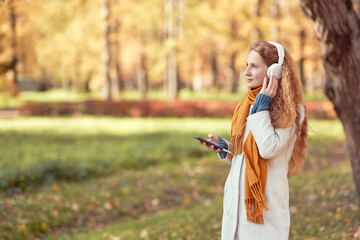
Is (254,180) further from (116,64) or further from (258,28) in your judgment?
(116,64)

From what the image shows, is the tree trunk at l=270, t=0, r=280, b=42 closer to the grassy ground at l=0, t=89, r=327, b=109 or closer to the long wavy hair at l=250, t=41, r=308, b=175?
the grassy ground at l=0, t=89, r=327, b=109

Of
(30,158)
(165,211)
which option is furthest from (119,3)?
(165,211)

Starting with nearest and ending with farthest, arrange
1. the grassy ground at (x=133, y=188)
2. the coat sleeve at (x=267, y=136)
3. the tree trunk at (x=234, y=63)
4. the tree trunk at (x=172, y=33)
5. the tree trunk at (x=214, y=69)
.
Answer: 1. the coat sleeve at (x=267, y=136)
2. the grassy ground at (x=133, y=188)
3. the tree trunk at (x=172, y=33)
4. the tree trunk at (x=234, y=63)
5. the tree trunk at (x=214, y=69)

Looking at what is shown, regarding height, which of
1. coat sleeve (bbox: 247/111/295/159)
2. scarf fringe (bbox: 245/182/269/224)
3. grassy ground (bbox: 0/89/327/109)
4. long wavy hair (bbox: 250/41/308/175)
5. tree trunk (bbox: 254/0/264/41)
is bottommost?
grassy ground (bbox: 0/89/327/109)

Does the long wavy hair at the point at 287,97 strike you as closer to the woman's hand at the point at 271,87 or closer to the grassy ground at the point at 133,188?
the woman's hand at the point at 271,87

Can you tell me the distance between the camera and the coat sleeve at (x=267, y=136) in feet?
7.26

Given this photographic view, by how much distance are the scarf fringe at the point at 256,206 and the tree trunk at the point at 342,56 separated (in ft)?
8.41

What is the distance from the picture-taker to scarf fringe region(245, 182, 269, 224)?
2252mm

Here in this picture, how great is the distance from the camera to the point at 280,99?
2336 millimetres

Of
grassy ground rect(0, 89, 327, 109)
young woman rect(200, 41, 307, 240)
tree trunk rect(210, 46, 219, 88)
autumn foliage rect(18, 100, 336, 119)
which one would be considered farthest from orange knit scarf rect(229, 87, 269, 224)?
tree trunk rect(210, 46, 219, 88)

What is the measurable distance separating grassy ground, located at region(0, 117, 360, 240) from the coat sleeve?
0.50 meters

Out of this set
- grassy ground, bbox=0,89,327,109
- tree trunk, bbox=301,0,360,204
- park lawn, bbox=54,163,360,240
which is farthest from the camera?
grassy ground, bbox=0,89,327,109

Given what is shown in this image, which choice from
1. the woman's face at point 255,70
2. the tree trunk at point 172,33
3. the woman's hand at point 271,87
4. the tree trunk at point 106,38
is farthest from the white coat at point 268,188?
the tree trunk at point 172,33

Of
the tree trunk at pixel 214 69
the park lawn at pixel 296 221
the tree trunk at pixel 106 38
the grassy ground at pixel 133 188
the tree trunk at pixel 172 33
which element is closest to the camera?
the park lawn at pixel 296 221
